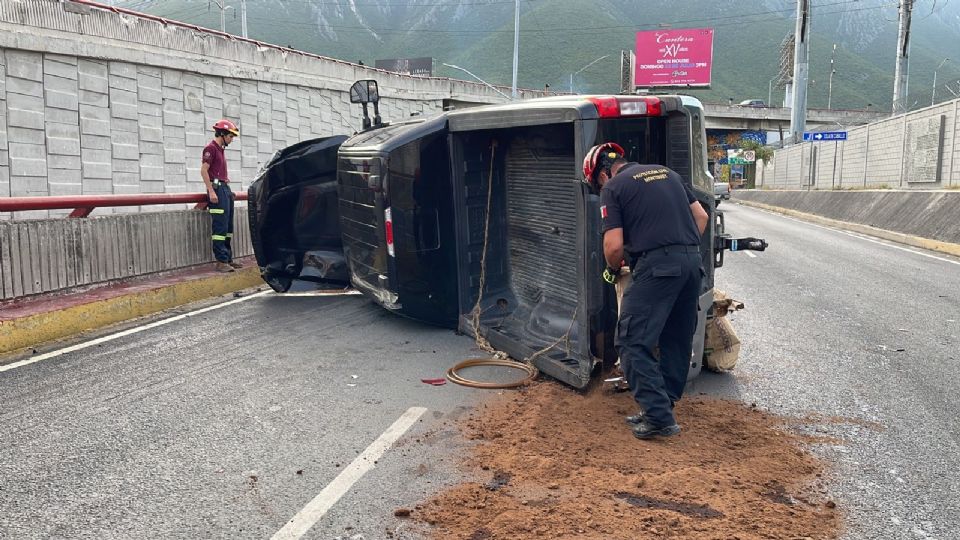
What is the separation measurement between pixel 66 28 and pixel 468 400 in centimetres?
1176

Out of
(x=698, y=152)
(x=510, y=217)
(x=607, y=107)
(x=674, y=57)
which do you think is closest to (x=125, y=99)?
(x=510, y=217)

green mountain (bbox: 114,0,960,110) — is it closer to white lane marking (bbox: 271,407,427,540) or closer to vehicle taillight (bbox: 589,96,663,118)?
vehicle taillight (bbox: 589,96,663,118)

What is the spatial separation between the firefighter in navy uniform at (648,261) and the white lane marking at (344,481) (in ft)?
4.47

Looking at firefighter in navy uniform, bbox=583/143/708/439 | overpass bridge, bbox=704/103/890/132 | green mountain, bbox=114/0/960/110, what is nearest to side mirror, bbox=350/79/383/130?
firefighter in navy uniform, bbox=583/143/708/439

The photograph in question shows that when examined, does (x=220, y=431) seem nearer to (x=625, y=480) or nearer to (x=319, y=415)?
(x=319, y=415)

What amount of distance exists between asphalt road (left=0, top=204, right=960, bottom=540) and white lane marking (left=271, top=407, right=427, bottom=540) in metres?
0.04

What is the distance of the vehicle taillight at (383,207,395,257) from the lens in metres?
6.56

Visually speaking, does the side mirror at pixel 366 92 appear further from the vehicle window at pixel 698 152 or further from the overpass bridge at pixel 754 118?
the overpass bridge at pixel 754 118

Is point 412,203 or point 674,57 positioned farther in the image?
point 674,57

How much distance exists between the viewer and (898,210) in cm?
1792

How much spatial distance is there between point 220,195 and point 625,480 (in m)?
6.88

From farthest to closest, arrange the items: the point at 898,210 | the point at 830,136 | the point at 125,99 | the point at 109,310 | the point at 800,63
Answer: the point at 800,63
the point at 830,136
the point at 898,210
the point at 125,99
the point at 109,310

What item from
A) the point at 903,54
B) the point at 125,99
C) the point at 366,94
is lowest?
the point at 366,94

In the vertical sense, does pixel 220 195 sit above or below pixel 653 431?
above
